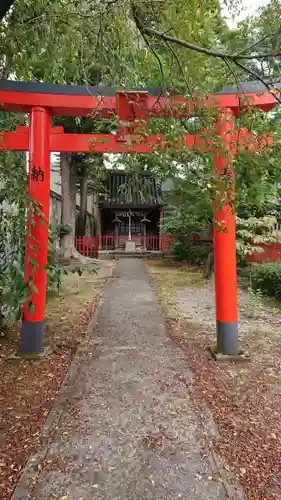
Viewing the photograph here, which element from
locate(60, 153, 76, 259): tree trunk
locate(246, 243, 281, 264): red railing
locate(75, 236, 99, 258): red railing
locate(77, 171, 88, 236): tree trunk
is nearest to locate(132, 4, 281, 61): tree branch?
locate(246, 243, 281, 264): red railing

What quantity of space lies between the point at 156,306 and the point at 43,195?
382 cm

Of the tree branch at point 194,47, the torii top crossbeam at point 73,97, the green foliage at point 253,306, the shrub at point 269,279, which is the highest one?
the torii top crossbeam at point 73,97

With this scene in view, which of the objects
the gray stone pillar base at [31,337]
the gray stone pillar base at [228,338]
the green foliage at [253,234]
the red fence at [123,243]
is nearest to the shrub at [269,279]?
the green foliage at [253,234]

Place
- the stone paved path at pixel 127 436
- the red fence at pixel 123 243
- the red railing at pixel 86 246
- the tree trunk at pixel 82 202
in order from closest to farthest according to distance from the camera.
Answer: the stone paved path at pixel 127 436 → the tree trunk at pixel 82 202 → the red railing at pixel 86 246 → the red fence at pixel 123 243

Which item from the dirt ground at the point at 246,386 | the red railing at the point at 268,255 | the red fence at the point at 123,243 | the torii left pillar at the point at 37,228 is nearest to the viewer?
the dirt ground at the point at 246,386

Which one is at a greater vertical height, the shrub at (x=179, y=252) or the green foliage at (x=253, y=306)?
the shrub at (x=179, y=252)

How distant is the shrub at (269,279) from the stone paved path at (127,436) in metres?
3.85

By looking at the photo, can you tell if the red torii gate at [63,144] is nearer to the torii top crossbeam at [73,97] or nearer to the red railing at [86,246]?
the torii top crossbeam at [73,97]

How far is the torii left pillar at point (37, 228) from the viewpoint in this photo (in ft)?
12.6

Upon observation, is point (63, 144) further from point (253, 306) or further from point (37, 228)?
point (253, 306)

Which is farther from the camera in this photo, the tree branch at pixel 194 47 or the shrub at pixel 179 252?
the shrub at pixel 179 252

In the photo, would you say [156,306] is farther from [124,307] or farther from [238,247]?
[238,247]

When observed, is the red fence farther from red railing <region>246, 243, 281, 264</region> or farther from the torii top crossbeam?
the torii top crossbeam

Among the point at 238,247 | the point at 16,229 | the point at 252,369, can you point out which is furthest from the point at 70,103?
the point at 238,247
